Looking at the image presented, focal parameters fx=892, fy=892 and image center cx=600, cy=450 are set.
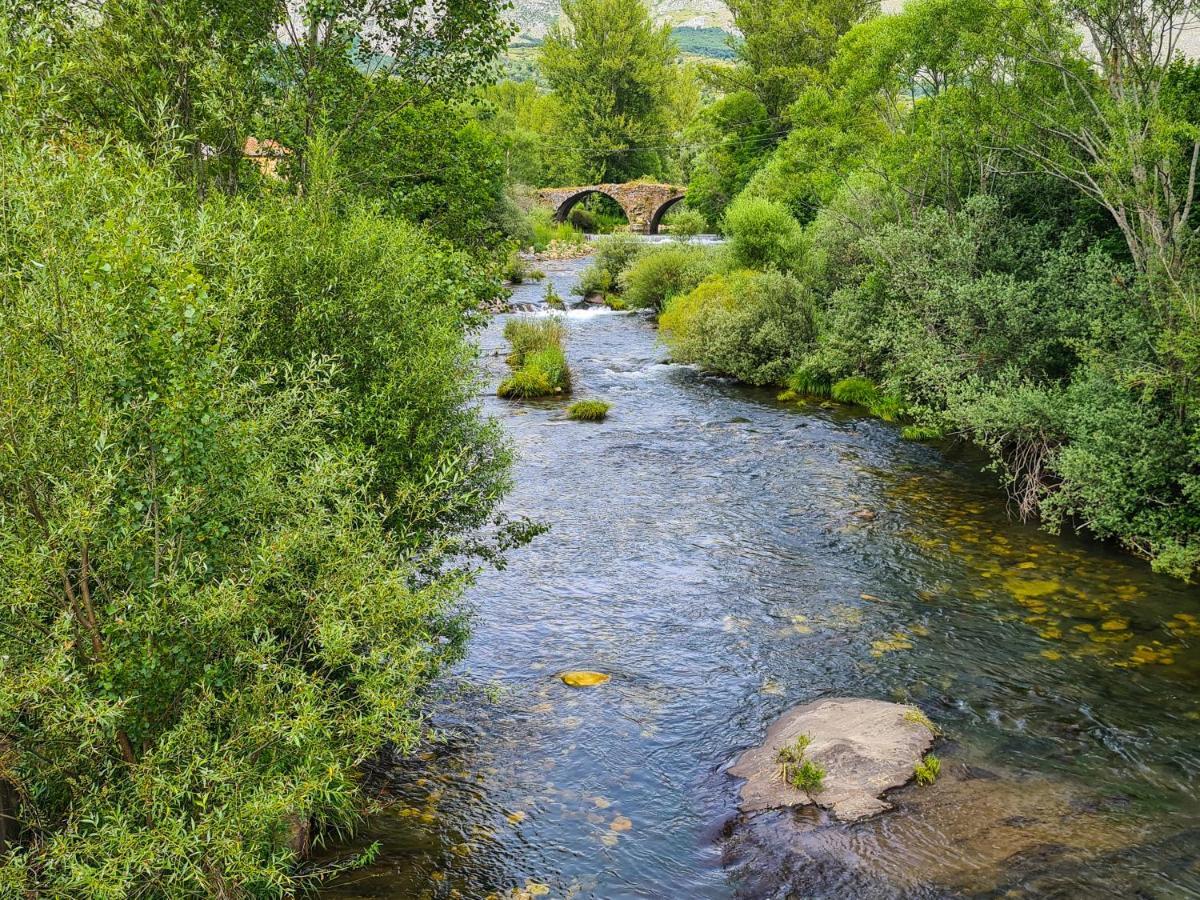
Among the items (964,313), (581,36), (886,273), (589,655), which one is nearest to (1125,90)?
(964,313)

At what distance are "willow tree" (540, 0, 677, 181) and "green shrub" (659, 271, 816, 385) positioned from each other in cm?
7086

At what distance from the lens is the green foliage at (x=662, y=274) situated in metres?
41.4

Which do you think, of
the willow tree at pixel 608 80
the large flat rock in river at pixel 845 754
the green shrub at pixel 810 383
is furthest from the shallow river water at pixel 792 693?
the willow tree at pixel 608 80

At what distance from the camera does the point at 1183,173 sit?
53.3 feet

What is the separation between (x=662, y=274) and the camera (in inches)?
1683

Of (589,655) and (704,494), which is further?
(704,494)

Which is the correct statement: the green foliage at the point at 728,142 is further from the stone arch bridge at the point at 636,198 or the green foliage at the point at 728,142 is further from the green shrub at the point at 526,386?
the green shrub at the point at 526,386

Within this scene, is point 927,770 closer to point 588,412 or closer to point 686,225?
point 588,412

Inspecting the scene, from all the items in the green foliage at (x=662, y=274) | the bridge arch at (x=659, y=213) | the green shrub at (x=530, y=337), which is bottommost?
the green shrub at (x=530, y=337)

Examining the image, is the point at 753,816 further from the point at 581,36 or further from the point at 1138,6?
the point at 581,36

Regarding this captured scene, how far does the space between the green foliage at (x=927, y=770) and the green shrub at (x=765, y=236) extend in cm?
2584

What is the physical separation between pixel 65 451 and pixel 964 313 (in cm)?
1893

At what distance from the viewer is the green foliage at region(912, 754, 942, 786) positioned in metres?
9.51

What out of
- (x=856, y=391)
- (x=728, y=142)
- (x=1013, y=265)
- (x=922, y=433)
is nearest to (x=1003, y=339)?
(x=1013, y=265)
